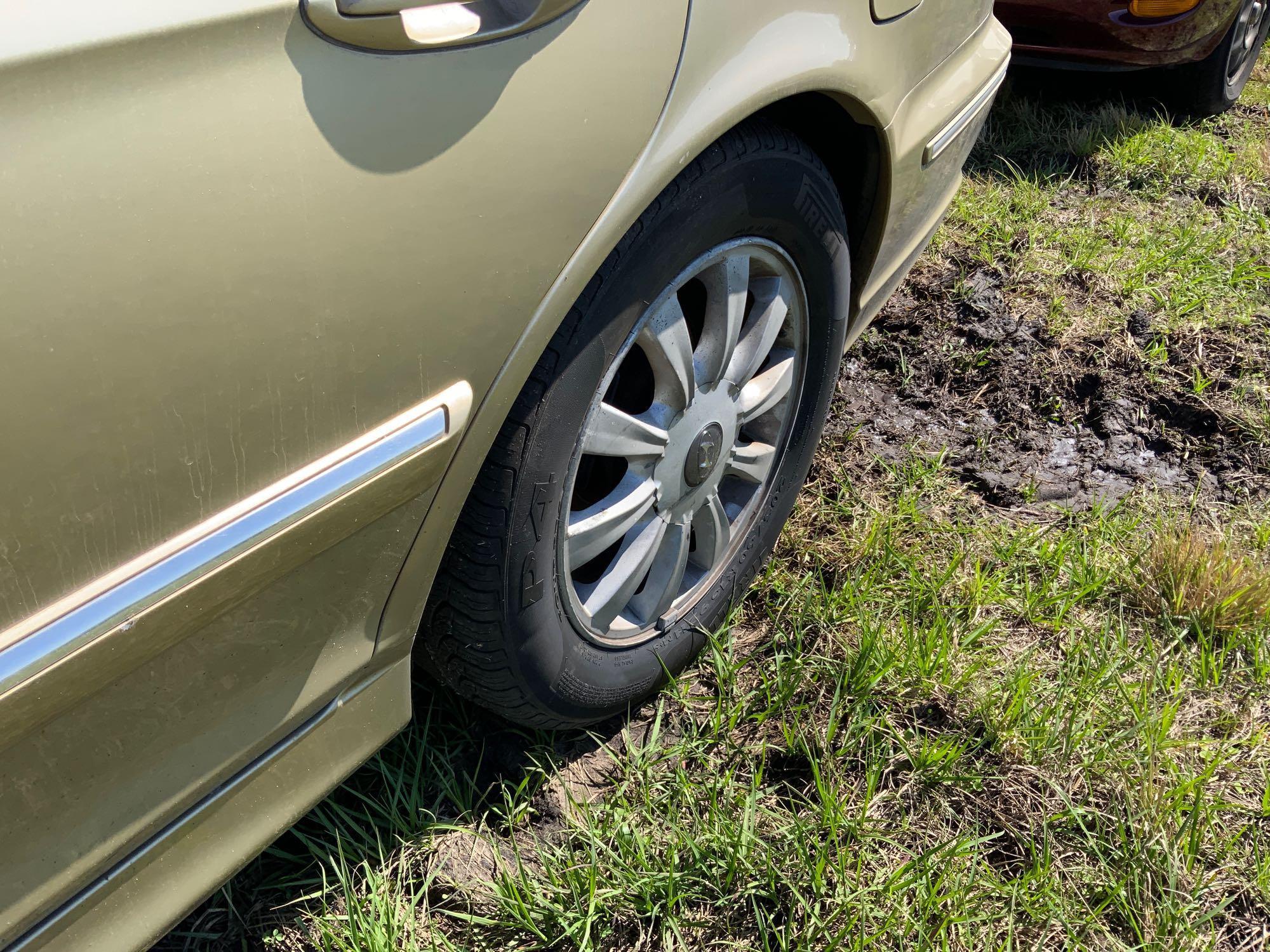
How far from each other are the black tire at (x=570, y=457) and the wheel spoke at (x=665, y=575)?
0.14 feet

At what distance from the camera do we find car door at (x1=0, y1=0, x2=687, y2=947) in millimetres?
746

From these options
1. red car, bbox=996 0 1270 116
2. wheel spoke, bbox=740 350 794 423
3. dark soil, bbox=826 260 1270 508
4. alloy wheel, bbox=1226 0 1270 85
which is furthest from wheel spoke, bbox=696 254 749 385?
alloy wheel, bbox=1226 0 1270 85

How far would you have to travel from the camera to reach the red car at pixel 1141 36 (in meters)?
3.18

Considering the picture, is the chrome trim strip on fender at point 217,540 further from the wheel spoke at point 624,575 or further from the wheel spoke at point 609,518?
the wheel spoke at point 624,575

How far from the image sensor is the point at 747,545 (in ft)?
6.02

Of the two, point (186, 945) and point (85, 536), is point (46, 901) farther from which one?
point (186, 945)

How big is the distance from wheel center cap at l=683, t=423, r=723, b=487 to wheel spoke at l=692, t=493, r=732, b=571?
0.26 feet

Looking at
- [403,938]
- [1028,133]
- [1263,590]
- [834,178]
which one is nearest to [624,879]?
[403,938]

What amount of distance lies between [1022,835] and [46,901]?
133 centimetres

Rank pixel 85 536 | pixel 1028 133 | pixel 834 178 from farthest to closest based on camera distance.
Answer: pixel 1028 133 → pixel 834 178 → pixel 85 536

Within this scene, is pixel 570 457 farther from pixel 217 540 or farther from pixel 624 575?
pixel 217 540

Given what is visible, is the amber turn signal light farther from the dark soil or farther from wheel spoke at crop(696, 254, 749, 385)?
wheel spoke at crop(696, 254, 749, 385)

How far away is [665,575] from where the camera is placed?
5.54 ft

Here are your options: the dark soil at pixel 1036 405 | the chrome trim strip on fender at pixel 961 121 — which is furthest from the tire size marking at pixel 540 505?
the dark soil at pixel 1036 405
